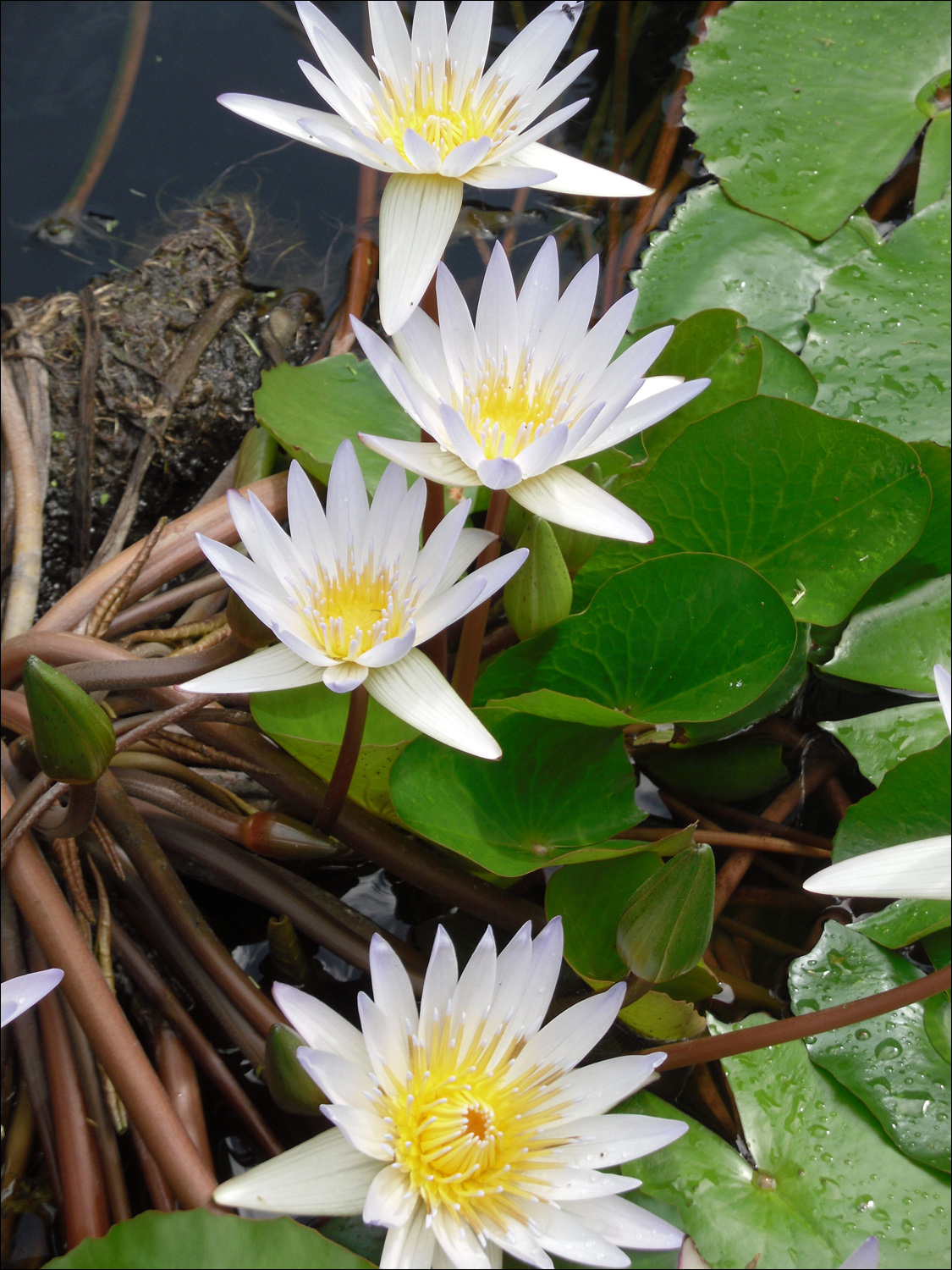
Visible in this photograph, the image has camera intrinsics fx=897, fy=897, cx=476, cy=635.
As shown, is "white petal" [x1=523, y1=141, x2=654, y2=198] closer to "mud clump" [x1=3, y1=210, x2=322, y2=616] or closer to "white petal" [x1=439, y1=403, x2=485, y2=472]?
"white petal" [x1=439, y1=403, x2=485, y2=472]

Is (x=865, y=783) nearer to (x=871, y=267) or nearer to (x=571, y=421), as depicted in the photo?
(x=571, y=421)

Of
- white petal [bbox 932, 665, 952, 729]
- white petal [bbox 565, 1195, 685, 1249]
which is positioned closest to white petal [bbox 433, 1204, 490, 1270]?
white petal [bbox 565, 1195, 685, 1249]

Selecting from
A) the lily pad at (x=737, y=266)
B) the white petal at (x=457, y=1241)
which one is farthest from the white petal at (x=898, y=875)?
the lily pad at (x=737, y=266)

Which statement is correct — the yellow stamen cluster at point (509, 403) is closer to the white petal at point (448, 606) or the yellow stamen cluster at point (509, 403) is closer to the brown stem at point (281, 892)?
the white petal at point (448, 606)

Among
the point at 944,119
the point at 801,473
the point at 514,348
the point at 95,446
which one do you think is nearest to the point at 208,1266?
the point at 514,348

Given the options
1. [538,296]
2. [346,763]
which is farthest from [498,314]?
[346,763]
